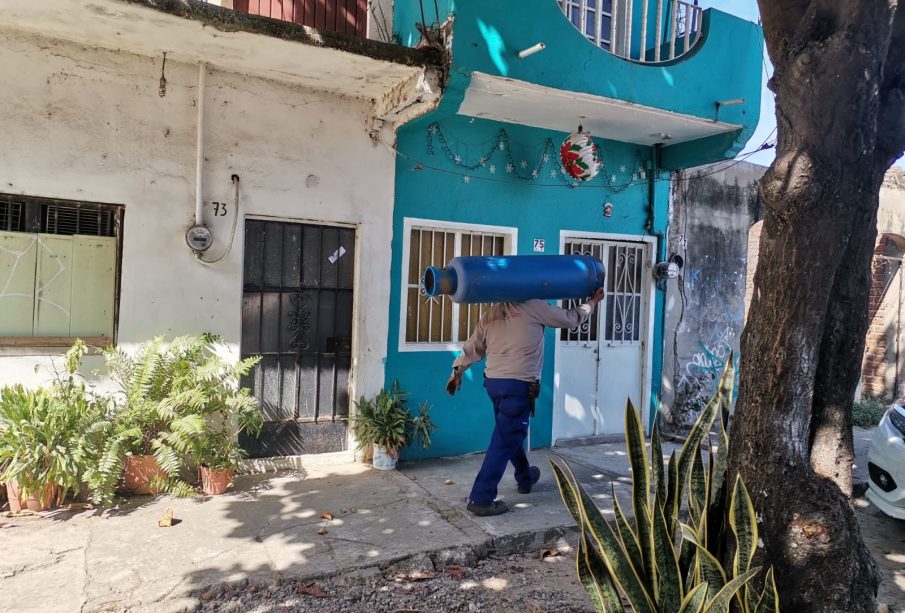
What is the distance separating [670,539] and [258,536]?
104 inches

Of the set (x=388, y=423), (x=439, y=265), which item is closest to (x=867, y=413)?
(x=439, y=265)

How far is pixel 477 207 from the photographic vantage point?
627 cm

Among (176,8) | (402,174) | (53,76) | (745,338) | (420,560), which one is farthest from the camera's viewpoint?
(402,174)

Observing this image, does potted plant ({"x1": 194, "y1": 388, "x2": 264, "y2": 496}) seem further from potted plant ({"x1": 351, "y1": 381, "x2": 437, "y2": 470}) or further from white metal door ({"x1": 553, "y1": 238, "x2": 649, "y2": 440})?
white metal door ({"x1": 553, "y1": 238, "x2": 649, "y2": 440})

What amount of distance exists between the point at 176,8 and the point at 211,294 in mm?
2091

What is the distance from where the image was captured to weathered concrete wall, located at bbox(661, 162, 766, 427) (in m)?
7.42

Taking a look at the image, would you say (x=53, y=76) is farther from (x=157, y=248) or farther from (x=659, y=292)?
(x=659, y=292)

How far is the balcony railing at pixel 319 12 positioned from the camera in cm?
558

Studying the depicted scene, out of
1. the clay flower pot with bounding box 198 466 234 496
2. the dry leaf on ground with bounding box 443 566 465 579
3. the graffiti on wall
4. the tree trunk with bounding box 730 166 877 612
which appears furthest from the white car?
the clay flower pot with bounding box 198 466 234 496

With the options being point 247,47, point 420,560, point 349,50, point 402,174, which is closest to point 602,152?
point 402,174

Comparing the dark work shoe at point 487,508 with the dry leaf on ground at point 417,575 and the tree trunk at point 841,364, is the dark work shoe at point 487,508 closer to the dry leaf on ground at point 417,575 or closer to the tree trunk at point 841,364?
the dry leaf on ground at point 417,575

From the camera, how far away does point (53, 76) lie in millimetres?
4668

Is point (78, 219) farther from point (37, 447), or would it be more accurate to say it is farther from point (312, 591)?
point (312, 591)

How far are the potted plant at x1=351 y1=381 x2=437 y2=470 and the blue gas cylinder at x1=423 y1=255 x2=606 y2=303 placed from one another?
1.40m
